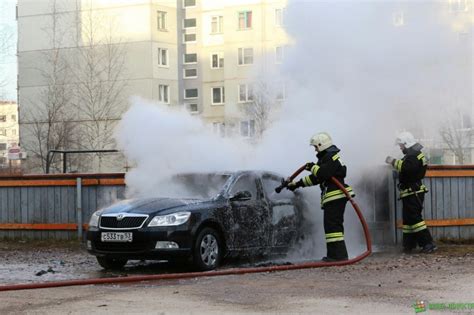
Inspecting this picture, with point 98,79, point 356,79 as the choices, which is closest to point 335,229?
point 356,79

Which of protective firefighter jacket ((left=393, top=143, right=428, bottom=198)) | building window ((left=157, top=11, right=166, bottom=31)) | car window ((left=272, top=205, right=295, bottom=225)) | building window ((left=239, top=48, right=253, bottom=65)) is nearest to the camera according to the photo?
car window ((left=272, top=205, right=295, bottom=225))

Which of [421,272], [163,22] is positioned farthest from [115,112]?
[421,272]

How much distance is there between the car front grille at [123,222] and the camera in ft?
33.2

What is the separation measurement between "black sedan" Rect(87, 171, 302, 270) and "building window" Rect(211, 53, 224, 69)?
4412cm

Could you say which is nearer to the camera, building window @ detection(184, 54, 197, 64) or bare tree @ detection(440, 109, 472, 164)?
bare tree @ detection(440, 109, 472, 164)

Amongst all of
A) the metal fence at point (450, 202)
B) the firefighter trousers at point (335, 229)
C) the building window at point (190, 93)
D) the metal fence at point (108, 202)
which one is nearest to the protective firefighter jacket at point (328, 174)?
the firefighter trousers at point (335, 229)

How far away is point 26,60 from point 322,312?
164ft

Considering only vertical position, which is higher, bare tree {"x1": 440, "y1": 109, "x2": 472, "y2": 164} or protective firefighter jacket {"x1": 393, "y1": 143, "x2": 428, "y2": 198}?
bare tree {"x1": 440, "y1": 109, "x2": 472, "y2": 164}

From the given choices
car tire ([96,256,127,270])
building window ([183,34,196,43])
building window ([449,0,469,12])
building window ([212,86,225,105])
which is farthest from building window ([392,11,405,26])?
building window ([183,34,196,43])

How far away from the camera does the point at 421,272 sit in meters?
9.81

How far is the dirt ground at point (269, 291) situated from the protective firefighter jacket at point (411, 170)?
4.62ft

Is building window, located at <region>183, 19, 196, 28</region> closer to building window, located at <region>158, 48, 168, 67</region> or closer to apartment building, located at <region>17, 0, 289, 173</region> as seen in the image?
apartment building, located at <region>17, 0, 289, 173</region>

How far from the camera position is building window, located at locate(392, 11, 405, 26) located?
41.5 ft

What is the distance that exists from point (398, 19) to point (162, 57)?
4062 cm
